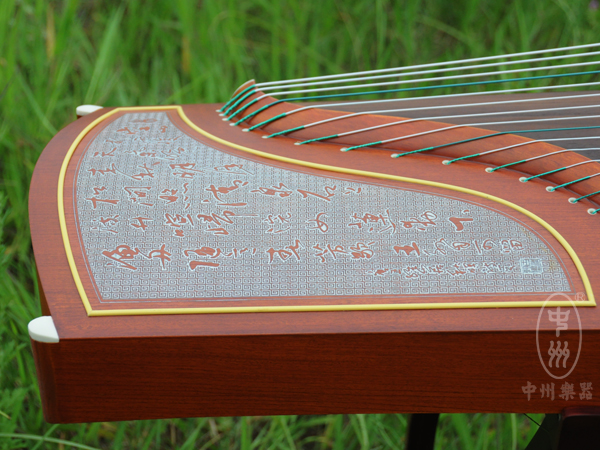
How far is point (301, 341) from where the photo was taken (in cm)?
73

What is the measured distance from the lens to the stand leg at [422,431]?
124 cm

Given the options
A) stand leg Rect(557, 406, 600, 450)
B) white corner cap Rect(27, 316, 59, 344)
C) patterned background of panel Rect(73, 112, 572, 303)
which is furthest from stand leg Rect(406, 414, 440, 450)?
white corner cap Rect(27, 316, 59, 344)

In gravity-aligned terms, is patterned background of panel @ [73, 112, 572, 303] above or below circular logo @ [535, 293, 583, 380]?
above

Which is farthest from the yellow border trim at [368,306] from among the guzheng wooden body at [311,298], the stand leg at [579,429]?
the stand leg at [579,429]

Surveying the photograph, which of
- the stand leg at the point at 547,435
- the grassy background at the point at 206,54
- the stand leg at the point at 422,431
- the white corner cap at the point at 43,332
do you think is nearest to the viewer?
the white corner cap at the point at 43,332

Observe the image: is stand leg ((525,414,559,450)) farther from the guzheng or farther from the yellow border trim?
the yellow border trim

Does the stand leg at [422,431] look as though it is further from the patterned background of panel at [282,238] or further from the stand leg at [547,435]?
the patterned background of panel at [282,238]

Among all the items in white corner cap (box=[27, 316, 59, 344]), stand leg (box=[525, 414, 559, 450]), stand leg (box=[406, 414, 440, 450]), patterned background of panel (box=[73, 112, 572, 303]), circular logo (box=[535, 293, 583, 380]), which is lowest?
stand leg (box=[406, 414, 440, 450])

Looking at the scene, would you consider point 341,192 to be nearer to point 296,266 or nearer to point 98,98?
point 296,266

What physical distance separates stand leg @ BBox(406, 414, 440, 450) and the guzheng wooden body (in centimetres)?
49

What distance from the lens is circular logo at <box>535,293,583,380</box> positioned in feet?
2.37

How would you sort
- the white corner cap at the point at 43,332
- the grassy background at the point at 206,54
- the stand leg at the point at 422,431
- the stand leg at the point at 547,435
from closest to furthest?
the white corner cap at the point at 43,332, the stand leg at the point at 547,435, the stand leg at the point at 422,431, the grassy background at the point at 206,54

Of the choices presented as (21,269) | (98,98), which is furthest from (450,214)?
(98,98)

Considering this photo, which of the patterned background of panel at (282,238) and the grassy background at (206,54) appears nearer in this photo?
the patterned background of panel at (282,238)
